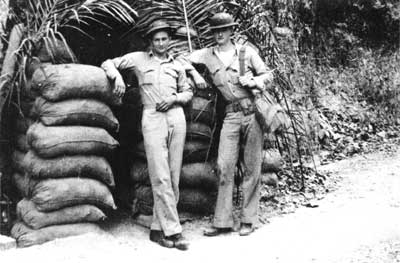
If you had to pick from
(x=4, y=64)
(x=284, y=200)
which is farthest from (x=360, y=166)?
(x=4, y=64)

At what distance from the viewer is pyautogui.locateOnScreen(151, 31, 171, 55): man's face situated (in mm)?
5871

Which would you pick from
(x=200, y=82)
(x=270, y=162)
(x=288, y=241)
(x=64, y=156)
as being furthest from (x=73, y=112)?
(x=270, y=162)

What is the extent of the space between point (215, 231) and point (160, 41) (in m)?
1.91

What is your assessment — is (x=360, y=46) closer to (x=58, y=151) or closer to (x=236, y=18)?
(x=236, y=18)

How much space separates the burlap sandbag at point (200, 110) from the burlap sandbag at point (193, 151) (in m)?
0.23

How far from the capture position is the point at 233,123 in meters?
6.20

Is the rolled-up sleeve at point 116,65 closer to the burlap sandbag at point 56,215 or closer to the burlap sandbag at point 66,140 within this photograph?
the burlap sandbag at point 66,140

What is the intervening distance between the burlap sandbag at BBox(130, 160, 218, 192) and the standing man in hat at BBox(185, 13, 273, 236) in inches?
10.4

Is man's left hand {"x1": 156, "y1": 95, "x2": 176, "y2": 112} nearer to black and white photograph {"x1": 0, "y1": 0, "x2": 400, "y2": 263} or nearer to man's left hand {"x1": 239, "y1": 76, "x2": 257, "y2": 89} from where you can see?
black and white photograph {"x1": 0, "y1": 0, "x2": 400, "y2": 263}

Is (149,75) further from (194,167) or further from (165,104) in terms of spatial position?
(194,167)

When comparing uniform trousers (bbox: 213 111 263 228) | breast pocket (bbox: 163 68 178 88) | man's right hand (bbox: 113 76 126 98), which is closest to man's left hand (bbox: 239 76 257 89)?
uniform trousers (bbox: 213 111 263 228)

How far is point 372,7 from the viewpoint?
36.3 feet

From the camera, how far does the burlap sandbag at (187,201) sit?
6.34m

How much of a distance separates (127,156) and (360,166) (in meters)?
3.38
